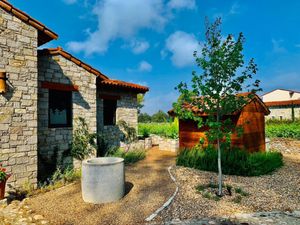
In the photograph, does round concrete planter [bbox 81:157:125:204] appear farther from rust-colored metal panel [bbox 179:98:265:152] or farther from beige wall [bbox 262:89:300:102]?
beige wall [bbox 262:89:300:102]

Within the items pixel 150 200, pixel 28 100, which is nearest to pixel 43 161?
pixel 28 100

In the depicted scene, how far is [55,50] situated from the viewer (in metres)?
8.54

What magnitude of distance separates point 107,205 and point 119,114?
777 centimetres

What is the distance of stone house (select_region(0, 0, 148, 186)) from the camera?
6.43 metres

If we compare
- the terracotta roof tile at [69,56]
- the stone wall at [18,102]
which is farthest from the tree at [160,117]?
the stone wall at [18,102]

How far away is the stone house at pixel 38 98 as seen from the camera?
21.1 feet

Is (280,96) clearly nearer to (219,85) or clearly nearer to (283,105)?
(283,105)

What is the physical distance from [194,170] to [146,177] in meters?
2.11

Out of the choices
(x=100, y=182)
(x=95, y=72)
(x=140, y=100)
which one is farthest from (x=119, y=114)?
(x=140, y=100)

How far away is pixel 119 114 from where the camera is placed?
41.2ft

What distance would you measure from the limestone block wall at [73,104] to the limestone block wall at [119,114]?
1.55m

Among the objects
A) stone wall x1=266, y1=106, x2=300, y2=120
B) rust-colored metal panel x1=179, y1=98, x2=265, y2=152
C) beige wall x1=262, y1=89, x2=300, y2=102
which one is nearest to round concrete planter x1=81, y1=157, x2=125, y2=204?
rust-colored metal panel x1=179, y1=98, x2=265, y2=152

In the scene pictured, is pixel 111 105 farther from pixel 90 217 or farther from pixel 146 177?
pixel 90 217

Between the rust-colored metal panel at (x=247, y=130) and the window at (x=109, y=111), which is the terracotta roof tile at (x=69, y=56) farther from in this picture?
the rust-colored metal panel at (x=247, y=130)
